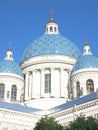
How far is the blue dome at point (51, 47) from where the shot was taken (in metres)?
→ 48.5

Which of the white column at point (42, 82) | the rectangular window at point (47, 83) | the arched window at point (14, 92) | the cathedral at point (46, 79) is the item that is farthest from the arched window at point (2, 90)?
the rectangular window at point (47, 83)

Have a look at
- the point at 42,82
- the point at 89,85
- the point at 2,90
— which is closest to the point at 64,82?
the point at 42,82

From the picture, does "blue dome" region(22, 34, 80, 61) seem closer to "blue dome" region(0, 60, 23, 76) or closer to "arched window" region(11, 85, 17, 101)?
"blue dome" region(0, 60, 23, 76)

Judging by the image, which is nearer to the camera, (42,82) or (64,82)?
(42,82)

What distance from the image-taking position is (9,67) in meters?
46.5

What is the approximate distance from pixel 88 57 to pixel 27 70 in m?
10.1

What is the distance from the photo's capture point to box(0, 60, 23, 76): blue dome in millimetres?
45938

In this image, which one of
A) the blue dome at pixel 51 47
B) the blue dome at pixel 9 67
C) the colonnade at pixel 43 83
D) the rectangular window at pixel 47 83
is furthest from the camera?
the blue dome at pixel 51 47

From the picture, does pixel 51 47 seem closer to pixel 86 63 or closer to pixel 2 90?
pixel 86 63

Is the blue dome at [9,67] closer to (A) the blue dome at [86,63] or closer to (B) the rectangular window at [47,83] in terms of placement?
(B) the rectangular window at [47,83]

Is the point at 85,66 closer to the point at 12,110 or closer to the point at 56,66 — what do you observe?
the point at 56,66

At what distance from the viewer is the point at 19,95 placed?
4575 centimetres

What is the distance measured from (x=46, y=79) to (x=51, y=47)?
5344 millimetres

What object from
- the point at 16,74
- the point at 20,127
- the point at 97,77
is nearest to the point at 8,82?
the point at 16,74
